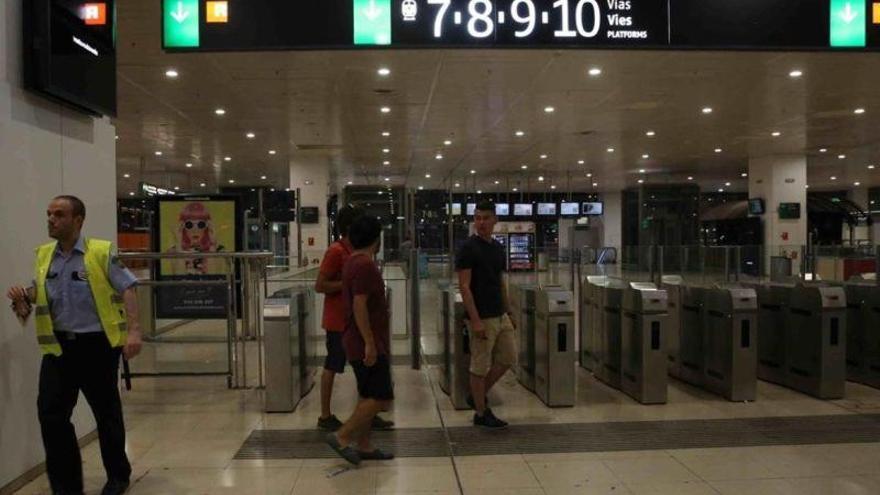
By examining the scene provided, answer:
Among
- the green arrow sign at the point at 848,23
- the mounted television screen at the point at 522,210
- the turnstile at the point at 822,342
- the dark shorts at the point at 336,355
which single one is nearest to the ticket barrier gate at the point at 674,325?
the turnstile at the point at 822,342

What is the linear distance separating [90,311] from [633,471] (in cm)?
337

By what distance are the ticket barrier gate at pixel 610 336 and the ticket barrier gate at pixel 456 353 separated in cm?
158

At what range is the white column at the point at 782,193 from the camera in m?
21.1

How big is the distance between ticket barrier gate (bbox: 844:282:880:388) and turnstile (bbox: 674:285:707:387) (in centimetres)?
175

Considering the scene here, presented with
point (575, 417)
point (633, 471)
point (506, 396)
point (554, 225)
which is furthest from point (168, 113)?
point (554, 225)

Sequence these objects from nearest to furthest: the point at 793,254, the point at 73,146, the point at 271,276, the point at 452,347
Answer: the point at 73,146 < the point at 452,347 < the point at 271,276 < the point at 793,254

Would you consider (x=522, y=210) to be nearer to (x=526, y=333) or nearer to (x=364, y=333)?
(x=526, y=333)

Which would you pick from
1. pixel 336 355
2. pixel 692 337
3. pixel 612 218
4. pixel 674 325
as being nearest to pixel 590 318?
pixel 674 325

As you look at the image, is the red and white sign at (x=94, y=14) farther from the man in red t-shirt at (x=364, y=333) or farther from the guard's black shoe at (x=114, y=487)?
the guard's black shoe at (x=114, y=487)

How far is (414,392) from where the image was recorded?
6.71 metres

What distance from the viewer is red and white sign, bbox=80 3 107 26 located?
15.5 feet

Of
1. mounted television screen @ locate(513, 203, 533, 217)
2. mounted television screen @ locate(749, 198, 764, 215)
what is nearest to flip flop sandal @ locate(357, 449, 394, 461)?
mounted television screen @ locate(749, 198, 764, 215)

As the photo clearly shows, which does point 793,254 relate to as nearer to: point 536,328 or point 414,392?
point 536,328

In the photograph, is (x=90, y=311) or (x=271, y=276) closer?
(x=90, y=311)
